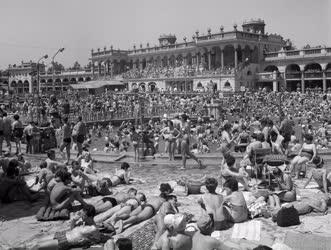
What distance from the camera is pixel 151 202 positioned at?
7746 mm

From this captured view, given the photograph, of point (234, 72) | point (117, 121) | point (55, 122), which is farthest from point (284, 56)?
point (55, 122)

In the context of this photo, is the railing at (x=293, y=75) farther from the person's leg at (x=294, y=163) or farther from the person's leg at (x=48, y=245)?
the person's leg at (x=48, y=245)

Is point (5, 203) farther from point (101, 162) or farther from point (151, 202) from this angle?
point (101, 162)

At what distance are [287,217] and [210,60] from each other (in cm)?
4758

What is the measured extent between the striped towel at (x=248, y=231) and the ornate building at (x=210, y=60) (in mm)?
38511

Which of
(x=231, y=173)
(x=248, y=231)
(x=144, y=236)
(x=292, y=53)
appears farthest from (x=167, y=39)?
(x=144, y=236)

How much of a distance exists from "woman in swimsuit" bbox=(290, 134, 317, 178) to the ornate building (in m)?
35.2

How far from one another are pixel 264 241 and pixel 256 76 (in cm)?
4415

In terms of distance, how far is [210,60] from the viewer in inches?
2120

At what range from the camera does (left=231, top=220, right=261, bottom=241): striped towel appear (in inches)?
267

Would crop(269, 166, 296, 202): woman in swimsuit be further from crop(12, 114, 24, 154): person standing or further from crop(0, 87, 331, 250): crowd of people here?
crop(12, 114, 24, 154): person standing

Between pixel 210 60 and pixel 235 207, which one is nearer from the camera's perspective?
pixel 235 207

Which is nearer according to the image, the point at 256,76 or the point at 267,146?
the point at 267,146

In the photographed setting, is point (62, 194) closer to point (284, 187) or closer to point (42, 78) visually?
point (284, 187)
